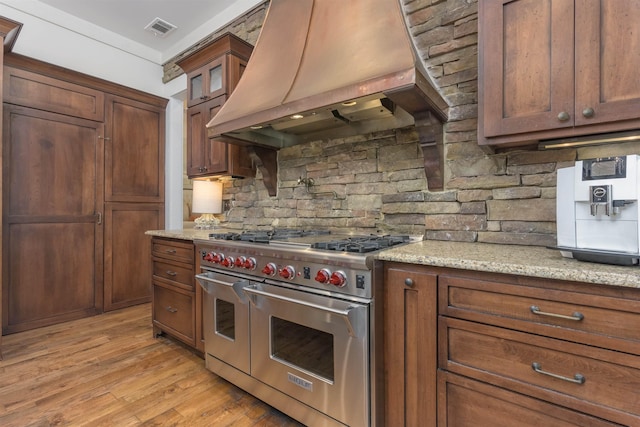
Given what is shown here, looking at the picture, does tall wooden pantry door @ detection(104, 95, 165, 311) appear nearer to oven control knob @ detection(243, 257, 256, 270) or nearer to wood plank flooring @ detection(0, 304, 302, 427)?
Result: wood plank flooring @ detection(0, 304, 302, 427)

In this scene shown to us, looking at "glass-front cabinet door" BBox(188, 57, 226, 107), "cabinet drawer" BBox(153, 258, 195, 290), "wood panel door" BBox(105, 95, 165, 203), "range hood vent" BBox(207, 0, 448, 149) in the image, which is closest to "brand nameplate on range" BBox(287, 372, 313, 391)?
"cabinet drawer" BBox(153, 258, 195, 290)

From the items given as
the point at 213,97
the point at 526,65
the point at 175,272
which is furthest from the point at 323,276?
the point at 213,97

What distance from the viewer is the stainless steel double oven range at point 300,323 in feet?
4.22

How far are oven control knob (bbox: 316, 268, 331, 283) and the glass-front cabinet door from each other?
6.72 feet

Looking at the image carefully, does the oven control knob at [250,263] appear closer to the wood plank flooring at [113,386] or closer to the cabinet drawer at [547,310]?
the wood plank flooring at [113,386]

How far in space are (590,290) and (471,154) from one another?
39.2 inches

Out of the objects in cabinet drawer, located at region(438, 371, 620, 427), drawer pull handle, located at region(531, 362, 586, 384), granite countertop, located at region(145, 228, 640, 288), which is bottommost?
cabinet drawer, located at region(438, 371, 620, 427)

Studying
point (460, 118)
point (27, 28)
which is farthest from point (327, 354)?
point (27, 28)

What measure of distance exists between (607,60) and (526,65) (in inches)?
10.2

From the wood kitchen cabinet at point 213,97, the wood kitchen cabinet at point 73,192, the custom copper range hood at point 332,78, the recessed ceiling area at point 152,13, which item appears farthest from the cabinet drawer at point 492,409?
the wood kitchen cabinet at point 73,192

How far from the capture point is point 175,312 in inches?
93.7

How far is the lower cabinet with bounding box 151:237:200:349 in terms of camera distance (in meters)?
2.23

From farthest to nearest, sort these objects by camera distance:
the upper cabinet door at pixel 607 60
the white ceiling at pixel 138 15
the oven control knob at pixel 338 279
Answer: the white ceiling at pixel 138 15
the oven control knob at pixel 338 279
the upper cabinet door at pixel 607 60

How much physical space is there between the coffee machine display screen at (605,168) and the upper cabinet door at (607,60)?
22 cm
